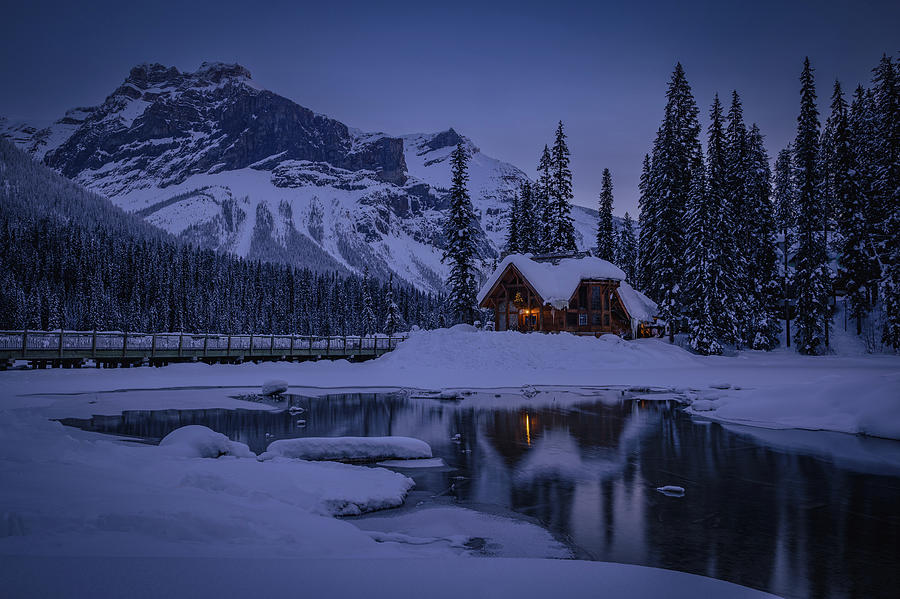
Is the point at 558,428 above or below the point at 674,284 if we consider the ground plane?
below

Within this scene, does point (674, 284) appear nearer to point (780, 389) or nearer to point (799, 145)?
point (799, 145)

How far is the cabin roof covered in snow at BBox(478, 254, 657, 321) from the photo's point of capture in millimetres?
37844

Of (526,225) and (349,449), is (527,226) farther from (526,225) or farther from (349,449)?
(349,449)

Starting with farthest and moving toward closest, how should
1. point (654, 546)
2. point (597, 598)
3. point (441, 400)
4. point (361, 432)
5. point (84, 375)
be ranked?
point (84, 375) < point (441, 400) < point (361, 432) < point (654, 546) < point (597, 598)

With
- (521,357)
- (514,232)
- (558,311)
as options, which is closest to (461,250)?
(558,311)

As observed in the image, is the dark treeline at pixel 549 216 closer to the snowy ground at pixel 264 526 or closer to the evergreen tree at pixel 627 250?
the evergreen tree at pixel 627 250

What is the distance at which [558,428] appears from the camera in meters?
16.2

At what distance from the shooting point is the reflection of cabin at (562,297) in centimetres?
3850

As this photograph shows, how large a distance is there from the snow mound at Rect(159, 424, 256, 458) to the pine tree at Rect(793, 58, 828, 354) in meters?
38.2

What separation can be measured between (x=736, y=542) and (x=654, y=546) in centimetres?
122

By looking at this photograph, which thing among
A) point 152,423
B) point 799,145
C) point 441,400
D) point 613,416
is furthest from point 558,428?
point 799,145

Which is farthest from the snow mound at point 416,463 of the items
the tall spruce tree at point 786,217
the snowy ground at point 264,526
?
the tall spruce tree at point 786,217

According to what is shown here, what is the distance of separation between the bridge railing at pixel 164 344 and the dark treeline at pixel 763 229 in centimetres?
2448

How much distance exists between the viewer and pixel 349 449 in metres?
11.4
